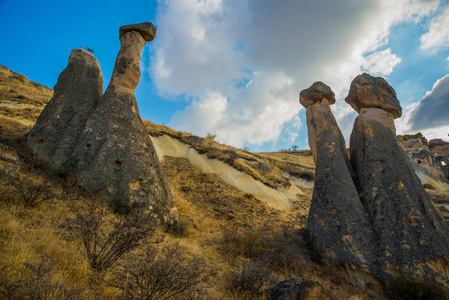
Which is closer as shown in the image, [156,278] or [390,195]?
[156,278]

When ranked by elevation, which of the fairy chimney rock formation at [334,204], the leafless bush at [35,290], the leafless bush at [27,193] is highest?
the fairy chimney rock formation at [334,204]

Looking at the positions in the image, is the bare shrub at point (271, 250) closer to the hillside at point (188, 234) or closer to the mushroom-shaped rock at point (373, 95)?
the hillside at point (188, 234)

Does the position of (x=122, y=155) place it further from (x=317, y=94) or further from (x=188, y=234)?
(x=317, y=94)

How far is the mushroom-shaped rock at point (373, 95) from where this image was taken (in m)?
9.34

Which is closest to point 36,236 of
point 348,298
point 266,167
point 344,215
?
point 348,298

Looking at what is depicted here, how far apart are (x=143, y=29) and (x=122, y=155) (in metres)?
6.12

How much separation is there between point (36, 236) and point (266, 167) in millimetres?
15695

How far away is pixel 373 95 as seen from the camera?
9383 millimetres

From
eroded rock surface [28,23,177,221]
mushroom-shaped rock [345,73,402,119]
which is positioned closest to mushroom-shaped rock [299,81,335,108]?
mushroom-shaped rock [345,73,402,119]

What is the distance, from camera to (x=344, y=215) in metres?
Result: 6.74

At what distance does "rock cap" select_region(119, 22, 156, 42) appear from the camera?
998 cm

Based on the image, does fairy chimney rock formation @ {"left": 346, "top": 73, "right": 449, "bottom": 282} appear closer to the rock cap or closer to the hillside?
the hillside

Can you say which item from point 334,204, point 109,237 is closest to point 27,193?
point 109,237

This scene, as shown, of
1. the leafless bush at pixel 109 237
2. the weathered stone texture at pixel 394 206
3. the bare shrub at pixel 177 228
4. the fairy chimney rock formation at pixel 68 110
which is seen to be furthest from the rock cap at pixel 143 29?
the weathered stone texture at pixel 394 206
